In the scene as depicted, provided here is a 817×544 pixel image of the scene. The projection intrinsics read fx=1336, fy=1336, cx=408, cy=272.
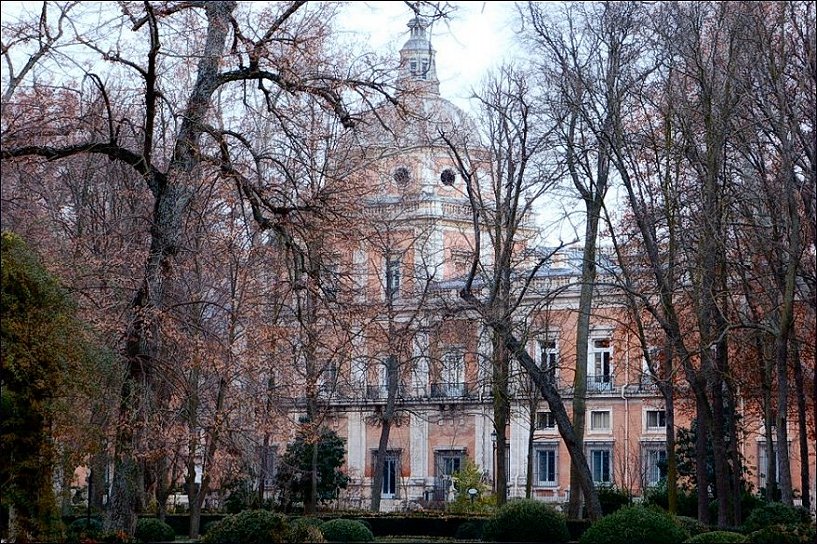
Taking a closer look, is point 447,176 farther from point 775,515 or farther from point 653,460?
point 775,515

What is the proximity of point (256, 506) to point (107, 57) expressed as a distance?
Result: 1837cm

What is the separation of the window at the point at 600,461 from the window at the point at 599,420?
743 millimetres

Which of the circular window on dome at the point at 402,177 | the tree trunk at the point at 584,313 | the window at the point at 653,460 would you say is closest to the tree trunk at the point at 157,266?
the tree trunk at the point at 584,313

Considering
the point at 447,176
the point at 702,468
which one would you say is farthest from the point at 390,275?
the point at 702,468

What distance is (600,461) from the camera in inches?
2023

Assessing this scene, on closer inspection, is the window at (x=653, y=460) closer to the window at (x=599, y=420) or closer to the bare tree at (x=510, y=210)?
the window at (x=599, y=420)

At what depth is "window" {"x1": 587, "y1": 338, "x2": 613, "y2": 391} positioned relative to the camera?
51.0 m

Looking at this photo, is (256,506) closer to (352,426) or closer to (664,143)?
(664,143)

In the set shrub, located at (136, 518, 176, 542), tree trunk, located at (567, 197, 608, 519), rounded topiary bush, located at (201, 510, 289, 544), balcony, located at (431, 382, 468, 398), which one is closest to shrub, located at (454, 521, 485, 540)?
tree trunk, located at (567, 197, 608, 519)

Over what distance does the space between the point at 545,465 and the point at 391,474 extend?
6278mm

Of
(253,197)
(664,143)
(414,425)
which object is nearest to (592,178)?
(664,143)

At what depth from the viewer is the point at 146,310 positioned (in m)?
19.9

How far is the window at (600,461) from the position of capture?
2013 inches

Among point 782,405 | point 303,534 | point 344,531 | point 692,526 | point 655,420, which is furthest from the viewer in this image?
point 655,420
